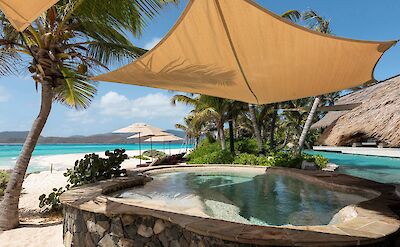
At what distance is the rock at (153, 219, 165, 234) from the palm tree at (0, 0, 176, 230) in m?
3.93

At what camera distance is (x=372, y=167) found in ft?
34.2

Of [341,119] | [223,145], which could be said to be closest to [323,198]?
[341,119]

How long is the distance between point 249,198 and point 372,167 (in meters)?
7.96

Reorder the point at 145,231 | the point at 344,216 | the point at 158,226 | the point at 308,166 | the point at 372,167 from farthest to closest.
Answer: the point at 372,167
the point at 308,166
the point at 344,216
the point at 145,231
the point at 158,226

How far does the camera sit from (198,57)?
14.0 ft

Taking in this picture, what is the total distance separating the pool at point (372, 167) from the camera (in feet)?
26.7

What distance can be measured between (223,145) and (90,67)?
9596 millimetres

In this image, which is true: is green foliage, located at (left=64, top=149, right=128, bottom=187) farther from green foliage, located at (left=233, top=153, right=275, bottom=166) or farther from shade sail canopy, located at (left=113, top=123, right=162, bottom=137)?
shade sail canopy, located at (left=113, top=123, right=162, bottom=137)

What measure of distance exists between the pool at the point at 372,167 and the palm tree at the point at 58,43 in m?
7.79

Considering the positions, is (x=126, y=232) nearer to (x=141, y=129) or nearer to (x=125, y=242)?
(x=125, y=242)

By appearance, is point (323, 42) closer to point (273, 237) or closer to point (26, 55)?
point (273, 237)

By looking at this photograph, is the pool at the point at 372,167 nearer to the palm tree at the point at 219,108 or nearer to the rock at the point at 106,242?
the palm tree at the point at 219,108

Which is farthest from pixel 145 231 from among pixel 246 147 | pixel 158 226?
pixel 246 147

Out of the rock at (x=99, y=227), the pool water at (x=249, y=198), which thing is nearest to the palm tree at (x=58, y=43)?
Answer: the pool water at (x=249, y=198)
